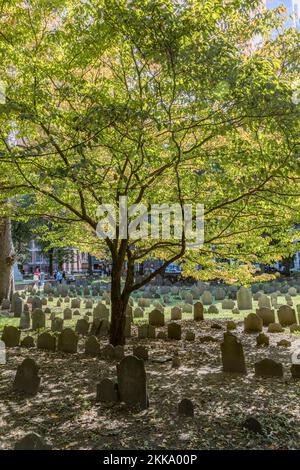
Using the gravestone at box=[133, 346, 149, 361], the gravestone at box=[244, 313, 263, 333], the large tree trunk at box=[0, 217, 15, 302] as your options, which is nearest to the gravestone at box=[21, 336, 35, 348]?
the gravestone at box=[133, 346, 149, 361]

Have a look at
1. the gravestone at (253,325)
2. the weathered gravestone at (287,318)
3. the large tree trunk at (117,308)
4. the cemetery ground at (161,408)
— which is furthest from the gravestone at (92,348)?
the weathered gravestone at (287,318)

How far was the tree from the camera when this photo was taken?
17.0 feet

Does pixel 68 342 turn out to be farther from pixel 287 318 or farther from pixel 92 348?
pixel 287 318

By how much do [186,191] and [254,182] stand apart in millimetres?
1930

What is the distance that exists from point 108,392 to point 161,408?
0.73 m

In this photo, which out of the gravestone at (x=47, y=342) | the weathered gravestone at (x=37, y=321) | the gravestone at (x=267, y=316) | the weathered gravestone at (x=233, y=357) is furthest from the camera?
the gravestone at (x=267, y=316)

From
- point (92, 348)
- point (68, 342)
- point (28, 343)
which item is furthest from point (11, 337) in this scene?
point (92, 348)

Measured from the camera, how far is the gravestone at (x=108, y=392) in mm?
4996

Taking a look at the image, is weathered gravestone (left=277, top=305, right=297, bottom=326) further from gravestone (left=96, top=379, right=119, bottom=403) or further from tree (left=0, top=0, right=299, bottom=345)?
gravestone (left=96, top=379, right=119, bottom=403)

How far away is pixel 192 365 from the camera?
6.95 meters

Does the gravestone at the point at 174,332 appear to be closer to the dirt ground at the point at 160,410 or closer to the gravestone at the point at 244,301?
the dirt ground at the point at 160,410

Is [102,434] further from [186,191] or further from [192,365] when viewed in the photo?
[186,191]

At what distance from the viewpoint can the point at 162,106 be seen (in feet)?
19.5

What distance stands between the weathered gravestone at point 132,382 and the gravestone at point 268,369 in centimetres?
218
